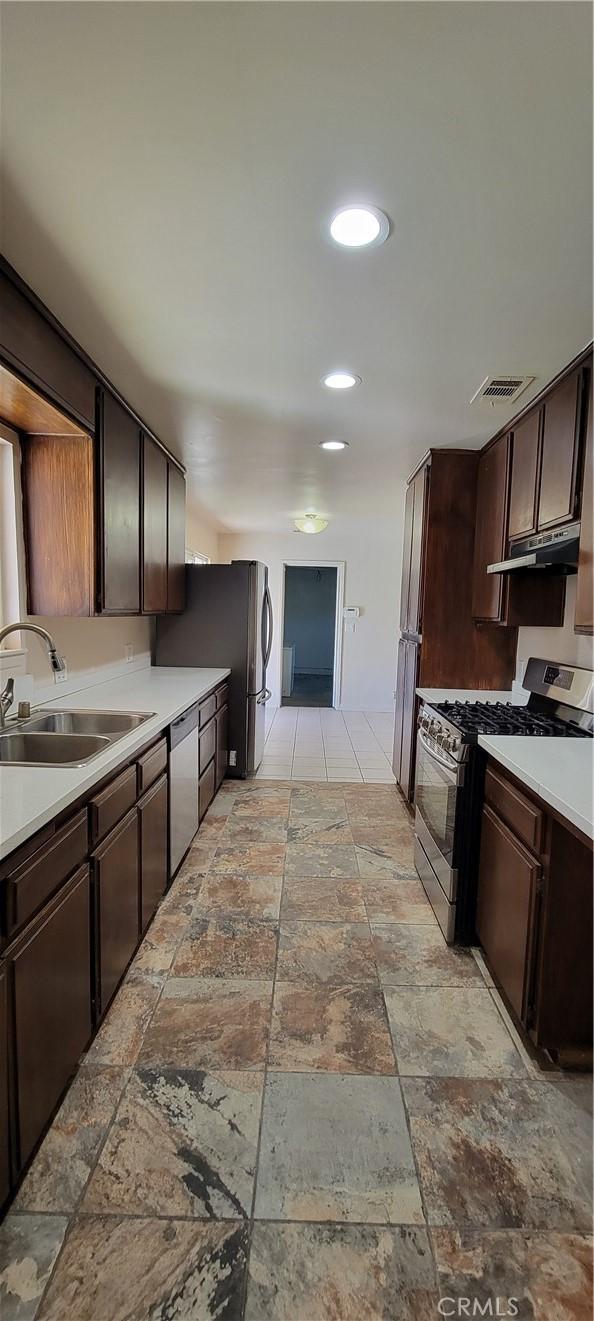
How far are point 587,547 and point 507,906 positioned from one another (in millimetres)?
1268

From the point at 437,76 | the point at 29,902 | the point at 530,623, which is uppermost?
the point at 437,76

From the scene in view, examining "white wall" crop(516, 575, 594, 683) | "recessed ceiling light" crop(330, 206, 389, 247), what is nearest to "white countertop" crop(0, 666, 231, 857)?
"recessed ceiling light" crop(330, 206, 389, 247)

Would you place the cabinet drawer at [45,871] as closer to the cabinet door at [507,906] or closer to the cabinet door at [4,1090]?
the cabinet door at [4,1090]

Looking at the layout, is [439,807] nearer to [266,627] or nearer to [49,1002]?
[49,1002]

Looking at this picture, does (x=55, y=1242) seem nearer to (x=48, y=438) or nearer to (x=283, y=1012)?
(x=283, y=1012)

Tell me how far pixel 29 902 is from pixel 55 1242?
70 cm

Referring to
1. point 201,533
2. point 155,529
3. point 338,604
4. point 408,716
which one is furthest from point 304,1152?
point 338,604

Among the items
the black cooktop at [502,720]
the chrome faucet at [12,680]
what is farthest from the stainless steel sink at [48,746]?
the black cooktop at [502,720]

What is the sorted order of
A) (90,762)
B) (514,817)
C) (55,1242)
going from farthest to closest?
1. (514,817)
2. (90,762)
3. (55,1242)

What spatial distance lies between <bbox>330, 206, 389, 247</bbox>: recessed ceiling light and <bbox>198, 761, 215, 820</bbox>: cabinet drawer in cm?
267

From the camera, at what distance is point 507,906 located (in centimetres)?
183

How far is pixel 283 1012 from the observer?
1.82 metres

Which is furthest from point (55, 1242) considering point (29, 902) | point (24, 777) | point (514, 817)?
point (514, 817)

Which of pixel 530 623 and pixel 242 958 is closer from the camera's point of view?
pixel 242 958
